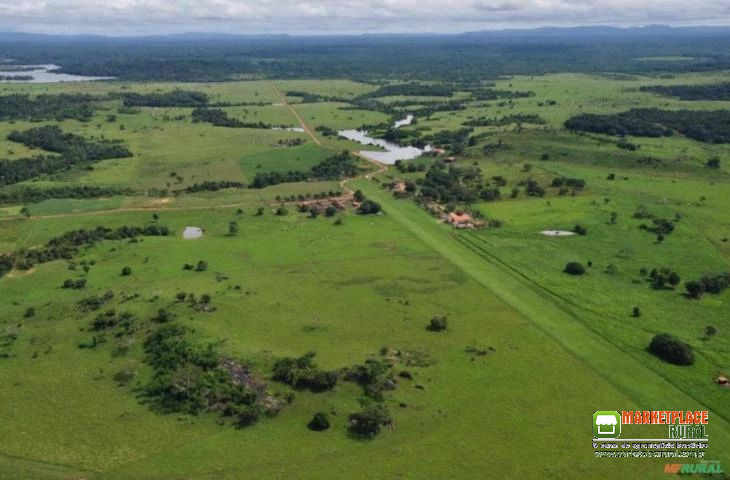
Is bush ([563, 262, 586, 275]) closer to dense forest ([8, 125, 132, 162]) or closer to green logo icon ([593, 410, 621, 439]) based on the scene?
green logo icon ([593, 410, 621, 439])

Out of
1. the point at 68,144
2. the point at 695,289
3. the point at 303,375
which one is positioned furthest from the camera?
the point at 68,144

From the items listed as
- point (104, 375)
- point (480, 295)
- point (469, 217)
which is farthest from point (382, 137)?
point (104, 375)

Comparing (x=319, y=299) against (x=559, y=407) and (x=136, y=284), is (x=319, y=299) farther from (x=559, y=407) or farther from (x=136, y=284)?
(x=559, y=407)

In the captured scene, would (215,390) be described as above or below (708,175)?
below

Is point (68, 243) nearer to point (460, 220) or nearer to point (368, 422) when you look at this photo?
point (460, 220)

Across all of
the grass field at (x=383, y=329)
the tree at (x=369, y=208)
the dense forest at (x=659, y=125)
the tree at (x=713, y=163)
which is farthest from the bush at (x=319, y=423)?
the dense forest at (x=659, y=125)

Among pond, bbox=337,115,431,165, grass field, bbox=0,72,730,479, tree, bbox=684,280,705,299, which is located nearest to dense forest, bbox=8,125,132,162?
grass field, bbox=0,72,730,479

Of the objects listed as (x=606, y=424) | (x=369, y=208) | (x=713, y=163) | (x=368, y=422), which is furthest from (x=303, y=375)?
(x=713, y=163)

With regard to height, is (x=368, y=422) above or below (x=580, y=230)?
below
